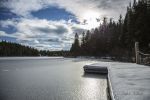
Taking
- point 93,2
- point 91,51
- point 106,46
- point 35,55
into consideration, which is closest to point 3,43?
point 35,55

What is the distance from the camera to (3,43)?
Result: 109 m

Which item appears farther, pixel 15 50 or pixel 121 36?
pixel 15 50

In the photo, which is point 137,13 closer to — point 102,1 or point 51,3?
point 102,1

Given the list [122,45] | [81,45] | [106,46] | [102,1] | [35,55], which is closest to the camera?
[102,1]

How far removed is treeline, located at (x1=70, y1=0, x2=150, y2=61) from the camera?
32.4m

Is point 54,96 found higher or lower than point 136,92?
lower

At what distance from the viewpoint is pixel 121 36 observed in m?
45.1

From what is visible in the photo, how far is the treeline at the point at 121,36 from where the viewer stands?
32438 mm

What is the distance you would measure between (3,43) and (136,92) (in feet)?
367

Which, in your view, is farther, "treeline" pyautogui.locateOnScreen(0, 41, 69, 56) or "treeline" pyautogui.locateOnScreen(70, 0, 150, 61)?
"treeline" pyautogui.locateOnScreen(0, 41, 69, 56)

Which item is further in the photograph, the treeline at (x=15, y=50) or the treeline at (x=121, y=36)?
the treeline at (x=15, y=50)

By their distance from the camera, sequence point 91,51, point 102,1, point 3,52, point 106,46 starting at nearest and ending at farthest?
point 102,1 → point 106,46 → point 91,51 → point 3,52

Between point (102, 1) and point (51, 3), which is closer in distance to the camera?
point (51, 3)

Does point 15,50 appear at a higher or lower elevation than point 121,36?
lower
